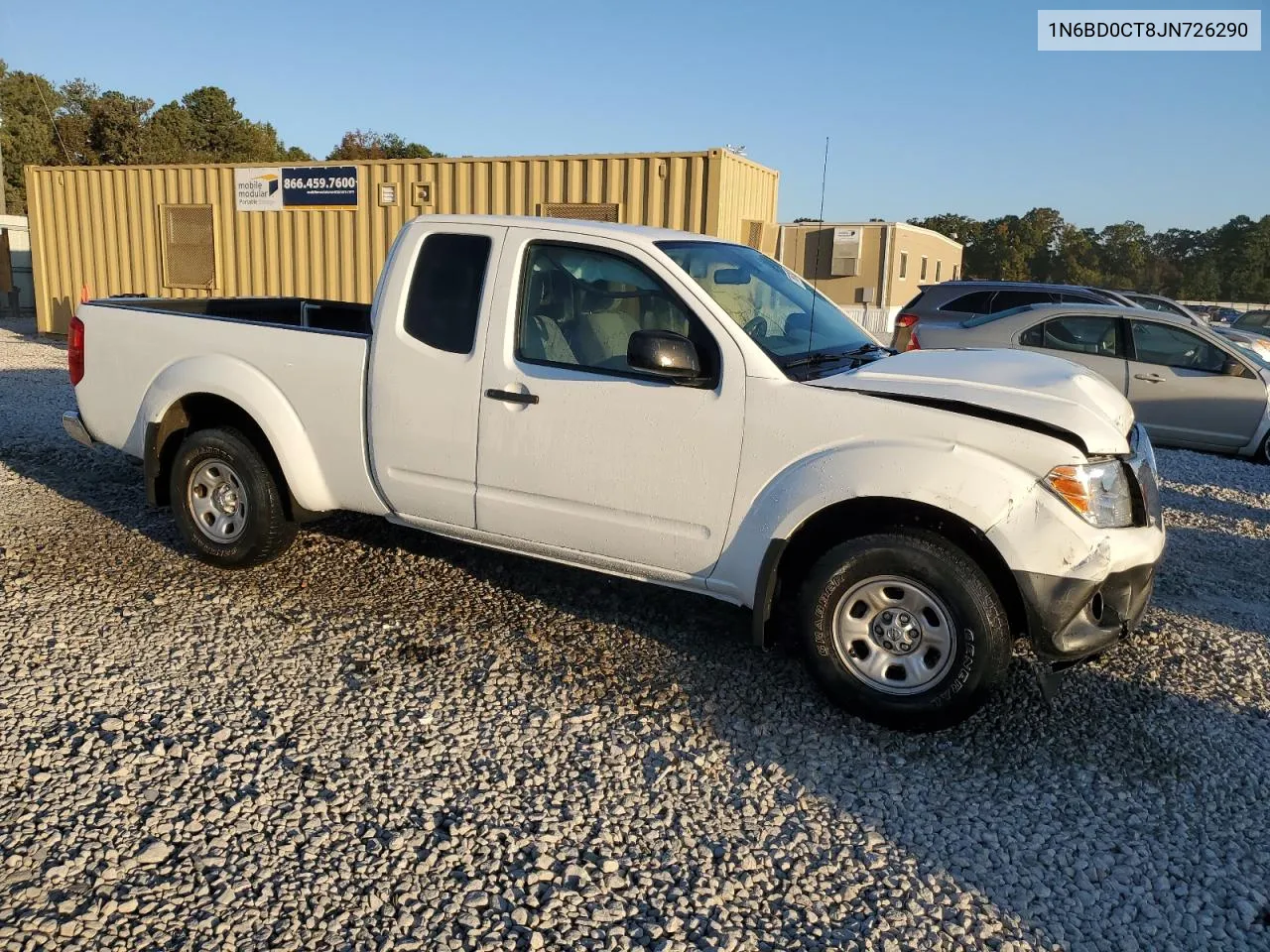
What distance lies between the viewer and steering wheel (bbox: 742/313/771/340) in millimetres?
4091

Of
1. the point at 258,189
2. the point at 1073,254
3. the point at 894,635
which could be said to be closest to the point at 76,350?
the point at 894,635

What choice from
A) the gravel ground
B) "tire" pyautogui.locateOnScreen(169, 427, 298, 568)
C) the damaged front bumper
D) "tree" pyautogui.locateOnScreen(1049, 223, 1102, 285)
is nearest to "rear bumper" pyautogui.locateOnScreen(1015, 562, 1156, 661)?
the damaged front bumper

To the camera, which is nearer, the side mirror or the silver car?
the side mirror

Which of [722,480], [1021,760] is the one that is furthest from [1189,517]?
[722,480]

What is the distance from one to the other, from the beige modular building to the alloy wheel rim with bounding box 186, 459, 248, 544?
608 inches

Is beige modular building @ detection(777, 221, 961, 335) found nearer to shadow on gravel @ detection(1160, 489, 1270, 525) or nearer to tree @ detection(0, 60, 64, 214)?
shadow on gravel @ detection(1160, 489, 1270, 525)

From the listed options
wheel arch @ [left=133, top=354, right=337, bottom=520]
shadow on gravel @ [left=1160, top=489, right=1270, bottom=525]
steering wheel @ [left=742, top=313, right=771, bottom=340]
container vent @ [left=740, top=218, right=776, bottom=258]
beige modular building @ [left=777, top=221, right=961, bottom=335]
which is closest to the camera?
steering wheel @ [left=742, top=313, right=771, bottom=340]

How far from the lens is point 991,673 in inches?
140

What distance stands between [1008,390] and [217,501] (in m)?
4.00

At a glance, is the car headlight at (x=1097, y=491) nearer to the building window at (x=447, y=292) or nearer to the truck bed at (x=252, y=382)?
the building window at (x=447, y=292)

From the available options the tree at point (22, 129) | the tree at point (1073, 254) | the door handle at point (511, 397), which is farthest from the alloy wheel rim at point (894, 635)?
the tree at point (1073, 254)

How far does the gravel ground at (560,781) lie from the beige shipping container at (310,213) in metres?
9.47

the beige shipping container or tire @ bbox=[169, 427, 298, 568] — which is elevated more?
the beige shipping container

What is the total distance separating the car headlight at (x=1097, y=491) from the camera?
3469 mm
